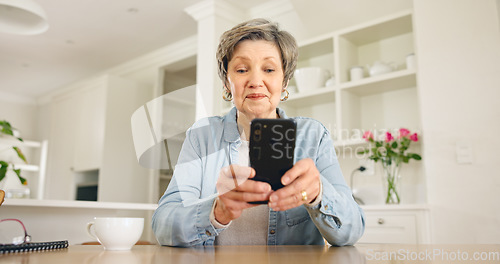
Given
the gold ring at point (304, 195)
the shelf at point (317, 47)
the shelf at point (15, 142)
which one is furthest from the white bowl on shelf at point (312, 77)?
Answer: the shelf at point (15, 142)

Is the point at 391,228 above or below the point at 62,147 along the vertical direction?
below

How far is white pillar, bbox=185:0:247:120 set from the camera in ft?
11.4

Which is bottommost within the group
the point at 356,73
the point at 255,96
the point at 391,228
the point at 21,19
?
the point at 391,228

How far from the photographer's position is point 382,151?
2666mm

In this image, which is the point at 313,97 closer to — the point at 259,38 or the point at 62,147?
the point at 259,38

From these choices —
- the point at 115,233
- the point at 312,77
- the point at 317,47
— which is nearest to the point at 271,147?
the point at 115,233

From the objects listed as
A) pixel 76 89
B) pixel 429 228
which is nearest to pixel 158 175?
pixel 76 89

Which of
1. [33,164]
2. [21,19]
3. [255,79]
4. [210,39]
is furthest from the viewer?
[33,164]

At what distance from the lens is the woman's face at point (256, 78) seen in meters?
0.96

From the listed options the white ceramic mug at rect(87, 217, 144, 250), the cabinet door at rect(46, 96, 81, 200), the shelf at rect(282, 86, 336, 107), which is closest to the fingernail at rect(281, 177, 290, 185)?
the white ceramic mug at rect(87, 217, 144, 250)

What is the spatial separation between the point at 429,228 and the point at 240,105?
1.75 metres

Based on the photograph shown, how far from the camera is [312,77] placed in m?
2.99

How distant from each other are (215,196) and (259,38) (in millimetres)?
422

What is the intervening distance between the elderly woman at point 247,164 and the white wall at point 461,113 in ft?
5.14
